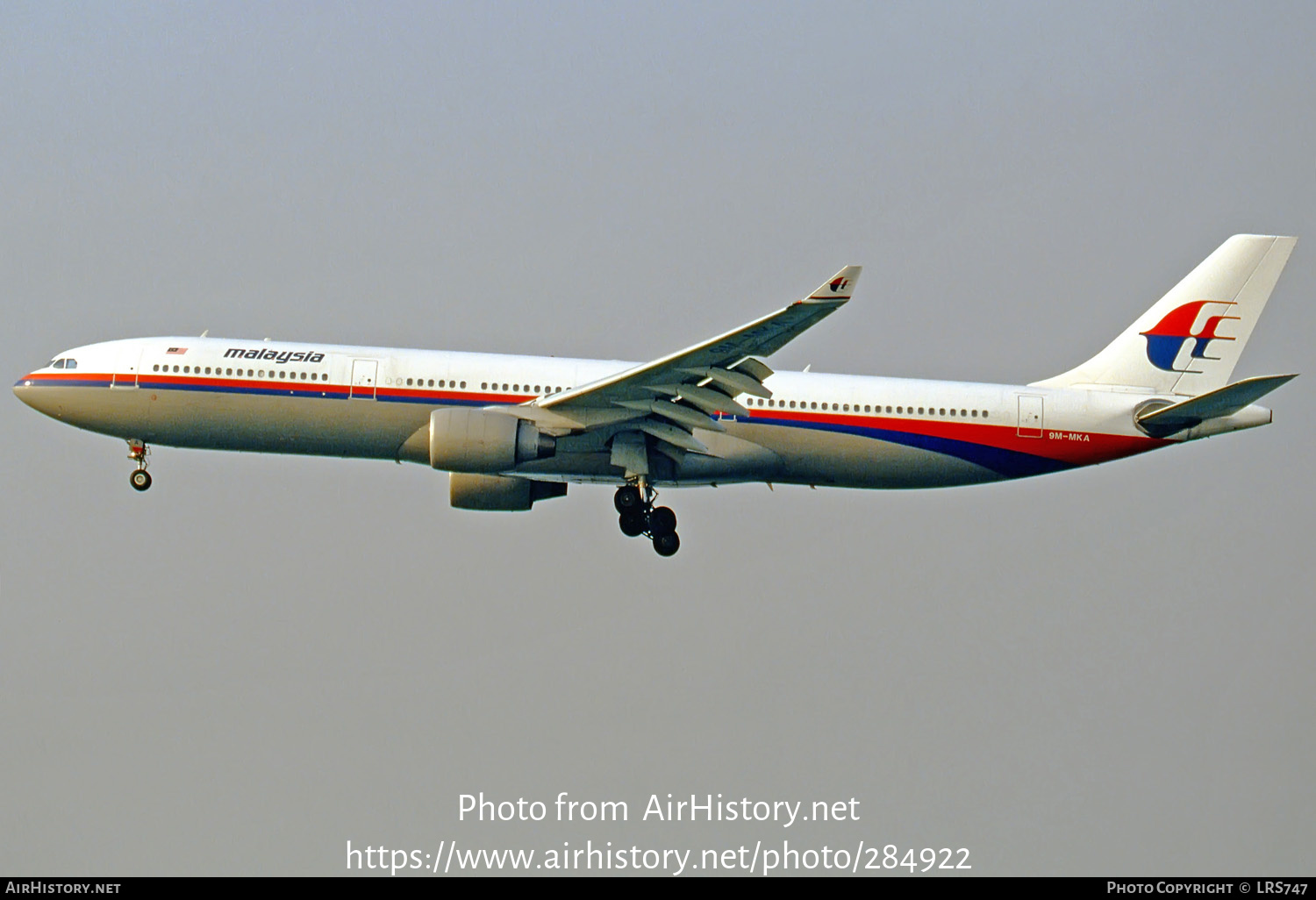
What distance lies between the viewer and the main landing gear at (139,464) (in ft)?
113

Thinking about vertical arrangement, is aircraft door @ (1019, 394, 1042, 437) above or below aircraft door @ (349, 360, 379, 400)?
below

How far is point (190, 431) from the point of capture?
110 ft

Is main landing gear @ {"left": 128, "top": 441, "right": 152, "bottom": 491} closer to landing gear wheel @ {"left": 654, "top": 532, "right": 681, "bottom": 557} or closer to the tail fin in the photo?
landing gear wheel @ {"left": 654, "top": 532, "right": 681, "bottom": 557}

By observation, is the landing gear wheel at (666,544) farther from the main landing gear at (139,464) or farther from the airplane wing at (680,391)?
the main landing gear at (139,464)

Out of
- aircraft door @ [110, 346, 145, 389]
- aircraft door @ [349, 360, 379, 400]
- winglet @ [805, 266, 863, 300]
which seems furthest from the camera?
aircraft door @ [110, 346, 145, 389]

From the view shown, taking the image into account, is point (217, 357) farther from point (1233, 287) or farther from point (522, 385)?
point (1233, 287)

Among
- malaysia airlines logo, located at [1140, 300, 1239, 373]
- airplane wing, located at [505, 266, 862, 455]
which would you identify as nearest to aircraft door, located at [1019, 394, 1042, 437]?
malaysia airlines logo, located at [1140, 300, 1239, 373]

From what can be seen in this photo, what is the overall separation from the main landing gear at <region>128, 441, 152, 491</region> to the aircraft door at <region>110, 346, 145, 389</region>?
4.36 feet

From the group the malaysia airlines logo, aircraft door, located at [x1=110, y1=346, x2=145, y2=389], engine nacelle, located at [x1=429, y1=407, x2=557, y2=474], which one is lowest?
engine nacelle, located at [x1=429, y1=407, x2=557, y2=474]

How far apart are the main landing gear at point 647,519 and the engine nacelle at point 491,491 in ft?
6.26

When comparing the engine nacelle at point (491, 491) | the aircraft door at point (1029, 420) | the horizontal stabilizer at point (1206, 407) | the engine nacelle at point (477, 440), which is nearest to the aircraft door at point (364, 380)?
the engine nacelle at point (477, 440)

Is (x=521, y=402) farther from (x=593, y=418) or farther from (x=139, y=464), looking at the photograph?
(x=139, y=464)

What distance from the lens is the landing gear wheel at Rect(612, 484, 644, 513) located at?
33.8 meters

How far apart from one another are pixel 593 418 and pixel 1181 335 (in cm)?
1411
